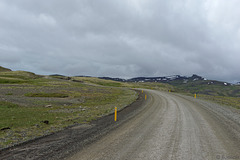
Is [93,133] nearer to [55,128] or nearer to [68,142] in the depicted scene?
[68,142]

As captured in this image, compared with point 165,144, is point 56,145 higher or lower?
lower

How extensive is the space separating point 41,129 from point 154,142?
7.67m

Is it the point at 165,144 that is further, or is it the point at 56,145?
the point at 165,144

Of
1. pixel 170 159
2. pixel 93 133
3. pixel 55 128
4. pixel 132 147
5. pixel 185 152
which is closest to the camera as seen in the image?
pixel 170 159

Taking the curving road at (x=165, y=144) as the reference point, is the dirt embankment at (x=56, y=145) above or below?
below

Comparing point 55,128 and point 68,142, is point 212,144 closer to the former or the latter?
point 68,142

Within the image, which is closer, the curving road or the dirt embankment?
the dirt embankment

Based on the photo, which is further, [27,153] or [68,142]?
[68,142]

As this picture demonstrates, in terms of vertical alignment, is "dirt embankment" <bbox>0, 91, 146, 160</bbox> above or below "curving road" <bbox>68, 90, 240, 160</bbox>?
below

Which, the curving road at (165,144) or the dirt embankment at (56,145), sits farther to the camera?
the curving road at (165,144)

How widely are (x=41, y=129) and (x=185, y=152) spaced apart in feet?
30.1

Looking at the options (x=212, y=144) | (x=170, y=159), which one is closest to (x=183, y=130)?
(x=212, y=144)

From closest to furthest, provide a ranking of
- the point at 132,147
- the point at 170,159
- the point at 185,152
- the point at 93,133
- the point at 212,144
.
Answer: the point at 170,159
the point at 185,152
the point at 132,147
the point at 212,144
the point at 93,133

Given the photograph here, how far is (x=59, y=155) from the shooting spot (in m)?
6.34
